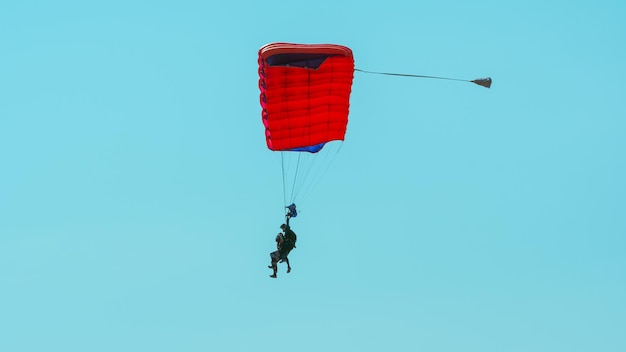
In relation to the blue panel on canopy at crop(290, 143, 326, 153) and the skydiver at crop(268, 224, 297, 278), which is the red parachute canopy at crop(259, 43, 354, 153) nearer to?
the blue panel on canopy at crop(290, 143, 326, 153)

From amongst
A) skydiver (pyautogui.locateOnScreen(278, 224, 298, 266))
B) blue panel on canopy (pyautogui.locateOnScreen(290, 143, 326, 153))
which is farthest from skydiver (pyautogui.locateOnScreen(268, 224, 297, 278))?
blue panel on canopy (pyautogui.locateOnScreen(290, 143, 326, 153))

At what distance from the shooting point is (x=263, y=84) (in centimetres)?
2811

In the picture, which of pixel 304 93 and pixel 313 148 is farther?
pixel 313 148

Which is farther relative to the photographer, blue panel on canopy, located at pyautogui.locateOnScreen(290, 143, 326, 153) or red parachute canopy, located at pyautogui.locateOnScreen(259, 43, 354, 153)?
blue panel on canopy, located at pyautogui.locateOnScreen(290, 143, 326, 153)

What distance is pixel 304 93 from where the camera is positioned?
28.5m

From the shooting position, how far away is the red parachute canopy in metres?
27.6

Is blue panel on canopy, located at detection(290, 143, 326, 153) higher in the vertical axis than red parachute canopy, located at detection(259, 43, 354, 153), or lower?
lower

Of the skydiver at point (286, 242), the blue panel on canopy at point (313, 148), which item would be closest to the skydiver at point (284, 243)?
the skydiver at point (286, 242)

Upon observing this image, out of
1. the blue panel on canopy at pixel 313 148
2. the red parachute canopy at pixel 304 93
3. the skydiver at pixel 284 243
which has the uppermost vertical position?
the red parachute canopy at pixel 304 93

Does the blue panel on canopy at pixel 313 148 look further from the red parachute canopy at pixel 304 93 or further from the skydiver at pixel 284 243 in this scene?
the skydiver at pixel 284 243

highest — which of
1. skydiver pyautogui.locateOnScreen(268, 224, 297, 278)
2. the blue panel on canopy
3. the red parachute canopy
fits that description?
the red parachute canopy

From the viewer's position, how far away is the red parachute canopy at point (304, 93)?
90.5 feet

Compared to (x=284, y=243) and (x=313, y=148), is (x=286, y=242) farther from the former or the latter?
(x=313, y=148)

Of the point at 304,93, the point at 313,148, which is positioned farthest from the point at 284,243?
the point at 304,93
